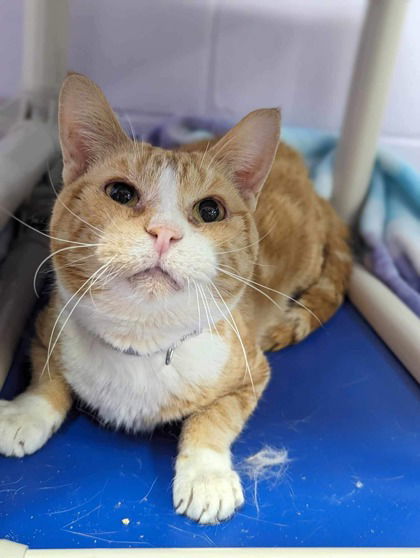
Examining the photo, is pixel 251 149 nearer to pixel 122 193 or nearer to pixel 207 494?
pixel 122 193

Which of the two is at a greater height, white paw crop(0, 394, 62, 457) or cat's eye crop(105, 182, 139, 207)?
cat's eye crop(105, 182, 139, 207)

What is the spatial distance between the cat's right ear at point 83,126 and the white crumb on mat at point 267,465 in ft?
1.93

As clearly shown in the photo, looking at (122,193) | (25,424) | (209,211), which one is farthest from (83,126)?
(25,424)

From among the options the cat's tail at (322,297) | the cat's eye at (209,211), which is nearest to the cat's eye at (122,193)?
the cat's eye at (209,211)

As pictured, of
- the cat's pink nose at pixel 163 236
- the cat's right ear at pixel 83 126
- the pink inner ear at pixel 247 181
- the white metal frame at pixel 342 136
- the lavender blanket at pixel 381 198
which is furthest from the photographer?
the lavender blanket at pixel 381 198

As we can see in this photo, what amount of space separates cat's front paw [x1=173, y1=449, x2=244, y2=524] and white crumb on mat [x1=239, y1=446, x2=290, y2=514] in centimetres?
6

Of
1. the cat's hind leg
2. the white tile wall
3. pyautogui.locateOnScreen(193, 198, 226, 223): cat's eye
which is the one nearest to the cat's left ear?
pyautogui.locateOnScreen(193, 198, 226, 223): cat's eye

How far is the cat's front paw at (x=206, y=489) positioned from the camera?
0.82 meters

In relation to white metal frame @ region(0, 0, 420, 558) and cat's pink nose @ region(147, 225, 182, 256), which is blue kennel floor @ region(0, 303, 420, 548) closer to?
white metal frame @ region(0, 0, 420, 558)

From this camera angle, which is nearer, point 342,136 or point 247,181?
point 247,181

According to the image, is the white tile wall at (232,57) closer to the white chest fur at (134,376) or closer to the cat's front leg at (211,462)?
the white chest fur at (134,376)

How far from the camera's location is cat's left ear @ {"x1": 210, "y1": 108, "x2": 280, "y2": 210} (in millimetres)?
935

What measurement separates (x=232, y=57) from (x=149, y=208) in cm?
144

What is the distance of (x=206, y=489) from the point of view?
0.83m
